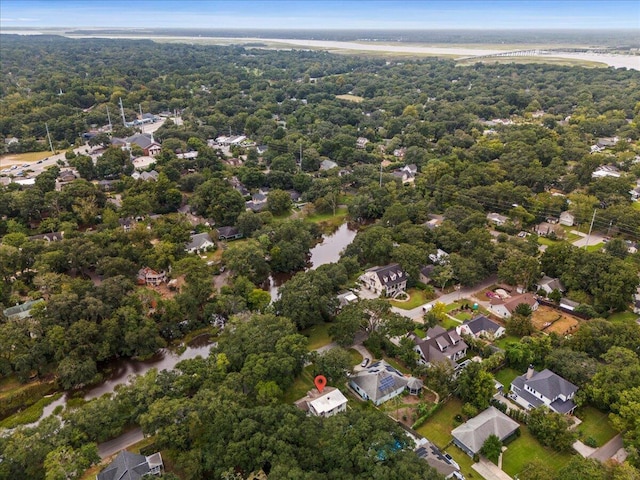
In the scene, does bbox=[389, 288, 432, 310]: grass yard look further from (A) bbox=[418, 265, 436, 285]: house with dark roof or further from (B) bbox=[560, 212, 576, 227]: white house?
(B) bbox=[560, 212, 576, 227]: white house

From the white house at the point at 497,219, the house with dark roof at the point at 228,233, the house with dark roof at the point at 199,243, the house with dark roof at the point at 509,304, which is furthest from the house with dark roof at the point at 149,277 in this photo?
the white house at the point at 497,219

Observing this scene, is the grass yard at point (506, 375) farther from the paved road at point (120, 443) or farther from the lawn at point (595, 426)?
the paved road at point (120, 443)

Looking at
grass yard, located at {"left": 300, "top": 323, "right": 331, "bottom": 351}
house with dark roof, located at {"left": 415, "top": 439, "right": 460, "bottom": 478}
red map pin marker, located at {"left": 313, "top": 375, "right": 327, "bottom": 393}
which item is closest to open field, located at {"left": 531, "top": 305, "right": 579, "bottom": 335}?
house with dark roof, located at {"left": 415, "top": 439, "right": 460, "bottom": 478}

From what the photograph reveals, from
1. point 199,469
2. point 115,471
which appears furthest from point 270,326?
point 115,471

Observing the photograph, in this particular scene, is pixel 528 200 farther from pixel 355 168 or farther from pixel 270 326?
pixel 270 326

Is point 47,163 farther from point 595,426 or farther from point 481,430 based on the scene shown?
point 595,426

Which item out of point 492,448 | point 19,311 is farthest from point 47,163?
point 492,448
